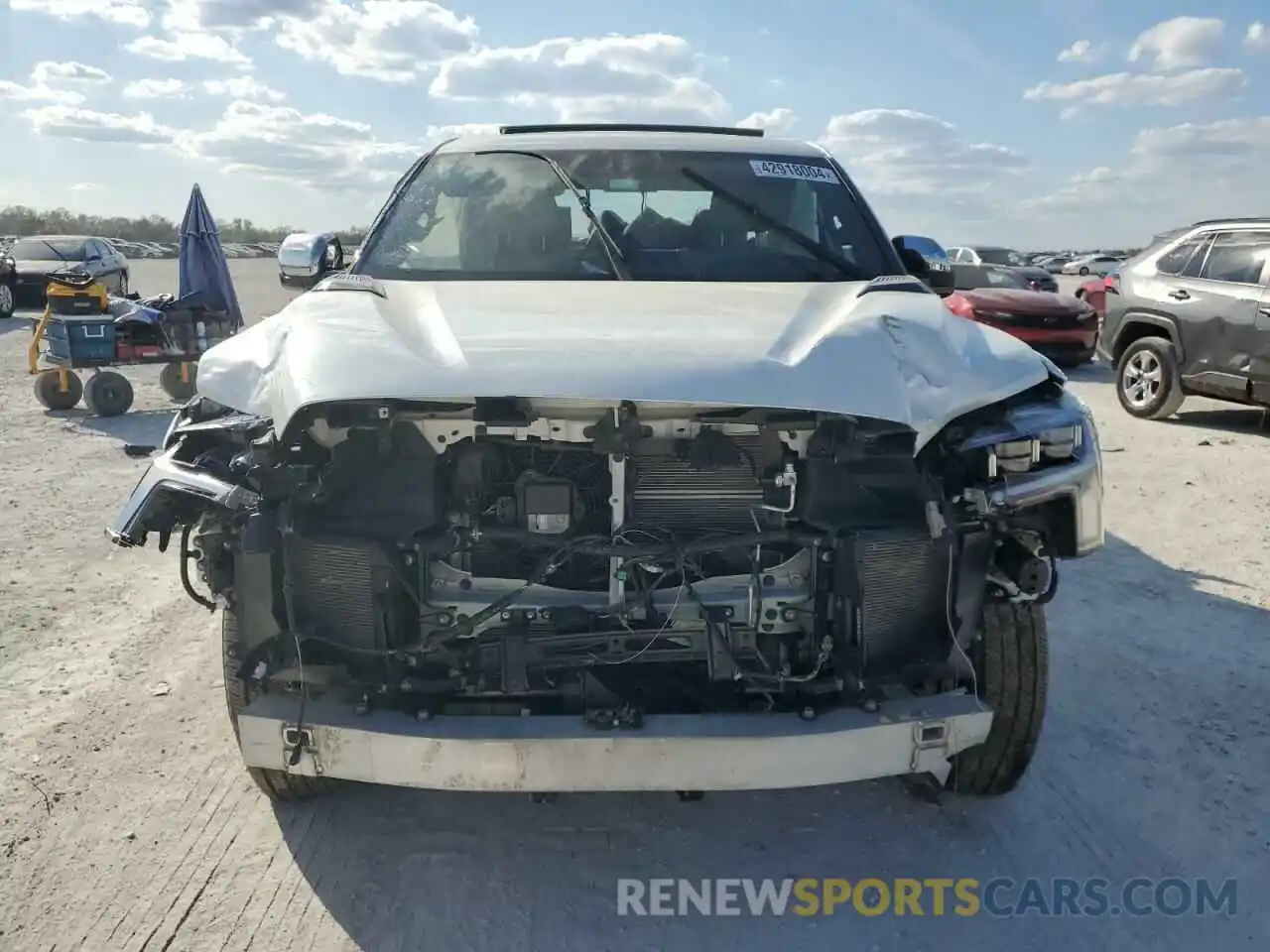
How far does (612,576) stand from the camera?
107 inches

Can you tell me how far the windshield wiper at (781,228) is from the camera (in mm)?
3816

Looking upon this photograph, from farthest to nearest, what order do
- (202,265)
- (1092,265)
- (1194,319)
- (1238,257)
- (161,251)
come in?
(161,251)
(1092,265)
(202,265)
(1194,319)
(1238,257)

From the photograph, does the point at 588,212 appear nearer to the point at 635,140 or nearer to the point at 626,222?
the point at 626,222

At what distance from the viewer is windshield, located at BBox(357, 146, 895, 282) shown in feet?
12.3

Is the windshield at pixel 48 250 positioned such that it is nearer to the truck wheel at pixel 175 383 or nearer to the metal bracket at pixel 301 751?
the truck wheel at pixel 175 383

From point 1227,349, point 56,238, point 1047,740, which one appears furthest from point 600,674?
point 56,238

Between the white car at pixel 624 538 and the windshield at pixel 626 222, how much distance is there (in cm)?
73

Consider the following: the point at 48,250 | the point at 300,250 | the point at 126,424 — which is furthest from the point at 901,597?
the point at 48,250

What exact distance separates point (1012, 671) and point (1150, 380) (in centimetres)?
813

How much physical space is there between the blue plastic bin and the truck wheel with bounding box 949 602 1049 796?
9326mm

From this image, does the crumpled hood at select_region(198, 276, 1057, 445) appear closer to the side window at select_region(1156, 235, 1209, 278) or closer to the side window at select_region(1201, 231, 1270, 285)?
the side window at select_region(1201, 231, 1270, 285)

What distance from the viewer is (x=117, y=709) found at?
391 centimetres

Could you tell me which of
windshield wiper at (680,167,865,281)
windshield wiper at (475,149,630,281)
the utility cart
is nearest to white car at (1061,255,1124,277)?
the utility cart

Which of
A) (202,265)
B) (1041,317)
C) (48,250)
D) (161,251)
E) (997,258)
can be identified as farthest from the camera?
(161,251)
